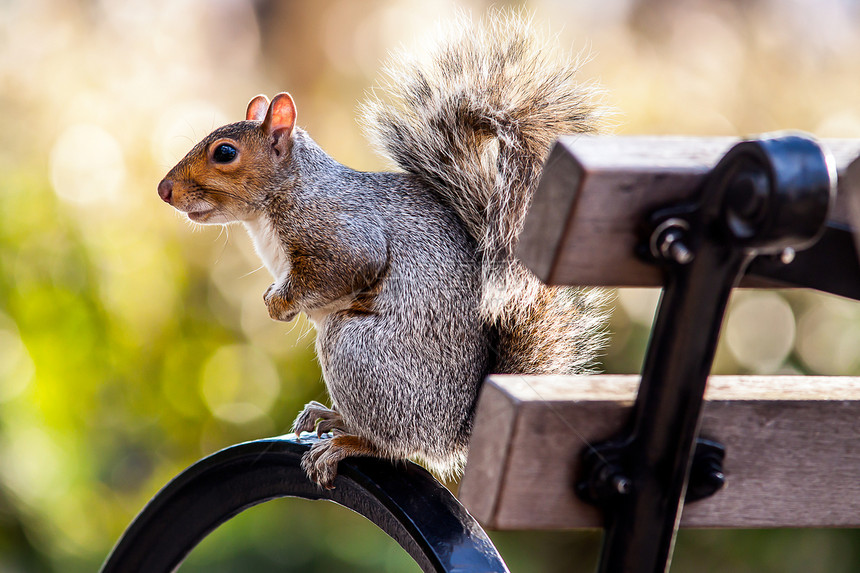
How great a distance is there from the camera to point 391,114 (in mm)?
1013

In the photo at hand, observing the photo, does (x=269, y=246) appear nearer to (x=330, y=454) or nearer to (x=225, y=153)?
(x=225, y=153)

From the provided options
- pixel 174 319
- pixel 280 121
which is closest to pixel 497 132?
pixel 280 121

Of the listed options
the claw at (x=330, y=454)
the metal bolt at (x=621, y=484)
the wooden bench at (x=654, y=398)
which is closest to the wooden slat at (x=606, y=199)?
the wooden bench at (x=654, y=398)

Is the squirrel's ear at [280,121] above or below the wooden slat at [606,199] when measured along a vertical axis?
above

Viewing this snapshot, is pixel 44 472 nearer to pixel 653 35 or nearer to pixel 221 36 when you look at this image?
pixel 221 36

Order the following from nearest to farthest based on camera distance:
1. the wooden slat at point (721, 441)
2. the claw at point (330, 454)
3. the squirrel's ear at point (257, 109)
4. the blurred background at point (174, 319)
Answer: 1. the wooden slat at point (721, 441)
2. the claw at point (330, 454)
3. the squirrel's ear at point (257, 109)
4. the blurred background at point (174, 319)

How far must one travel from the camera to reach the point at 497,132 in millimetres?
874

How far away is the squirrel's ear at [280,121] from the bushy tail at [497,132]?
0.37 ft

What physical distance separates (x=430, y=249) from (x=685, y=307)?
0.49 meters

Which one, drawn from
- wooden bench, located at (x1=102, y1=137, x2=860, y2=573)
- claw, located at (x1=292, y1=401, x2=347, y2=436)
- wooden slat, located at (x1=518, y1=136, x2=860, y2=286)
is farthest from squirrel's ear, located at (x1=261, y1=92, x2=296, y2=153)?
wooden slat, located at (x1=518, y1=136, x2=860, y2=286)

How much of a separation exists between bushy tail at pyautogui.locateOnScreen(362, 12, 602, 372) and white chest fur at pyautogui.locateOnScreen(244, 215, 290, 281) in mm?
157

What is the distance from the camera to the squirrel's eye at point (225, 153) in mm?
1000

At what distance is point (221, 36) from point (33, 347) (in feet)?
5.55

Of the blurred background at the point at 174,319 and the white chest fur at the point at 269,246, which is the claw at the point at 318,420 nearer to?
the white chest fur at the point at 269,246
